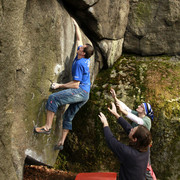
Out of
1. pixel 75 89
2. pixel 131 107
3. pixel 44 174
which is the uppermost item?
pixel 75 89

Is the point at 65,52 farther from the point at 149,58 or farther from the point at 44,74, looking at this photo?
the point at 149,58

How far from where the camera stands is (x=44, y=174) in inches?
281

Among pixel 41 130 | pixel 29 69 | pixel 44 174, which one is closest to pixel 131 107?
pixel 41 130

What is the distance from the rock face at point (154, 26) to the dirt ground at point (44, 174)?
17.6 feet

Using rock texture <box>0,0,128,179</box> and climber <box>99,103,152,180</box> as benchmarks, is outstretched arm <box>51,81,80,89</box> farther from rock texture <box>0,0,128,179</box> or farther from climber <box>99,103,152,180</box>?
climber <box>99,103,152,180</box>

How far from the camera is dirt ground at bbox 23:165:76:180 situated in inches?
273

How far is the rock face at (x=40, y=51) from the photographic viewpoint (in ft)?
13.7

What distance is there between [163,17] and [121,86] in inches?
123

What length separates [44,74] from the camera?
5.60 m

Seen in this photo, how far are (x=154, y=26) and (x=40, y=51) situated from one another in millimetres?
5109

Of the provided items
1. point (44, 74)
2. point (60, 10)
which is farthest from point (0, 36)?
point (60, 10)

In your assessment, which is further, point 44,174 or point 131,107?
point 131,107

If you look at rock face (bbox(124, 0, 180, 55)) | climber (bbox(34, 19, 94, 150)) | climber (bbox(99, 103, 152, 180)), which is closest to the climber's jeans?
climber (bbox(34, 19, 94, 150))

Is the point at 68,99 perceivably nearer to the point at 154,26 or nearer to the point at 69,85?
the point at 69,85
